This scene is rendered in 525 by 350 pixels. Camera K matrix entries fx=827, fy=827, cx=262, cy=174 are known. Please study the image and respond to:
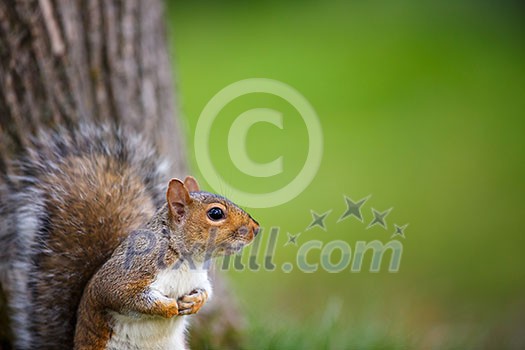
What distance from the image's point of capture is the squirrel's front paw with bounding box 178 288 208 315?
205 cm

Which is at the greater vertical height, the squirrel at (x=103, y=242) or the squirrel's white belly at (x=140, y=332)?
the squirrel at (x=103, y=242)

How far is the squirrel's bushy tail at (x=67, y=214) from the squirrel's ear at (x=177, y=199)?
0.34 meters

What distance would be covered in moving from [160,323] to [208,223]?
29 centimetres

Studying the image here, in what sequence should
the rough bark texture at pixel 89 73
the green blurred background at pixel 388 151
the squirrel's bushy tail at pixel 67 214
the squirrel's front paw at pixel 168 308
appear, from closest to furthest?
the squirrel's front paw at pixel 168 308 → the squirrel's bushy tail at pixel 67 214 → the rough bark texture at pixel 89 73 → the green blurred background at pixel 388 151

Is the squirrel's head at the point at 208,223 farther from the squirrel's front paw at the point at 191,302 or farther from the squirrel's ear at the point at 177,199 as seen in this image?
the squirrel's front paw at the point at 191,302

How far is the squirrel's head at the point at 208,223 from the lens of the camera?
2.07 m

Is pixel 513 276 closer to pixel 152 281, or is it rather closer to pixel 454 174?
pixel 454 174

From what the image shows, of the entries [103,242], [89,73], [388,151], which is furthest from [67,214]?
[388,151]

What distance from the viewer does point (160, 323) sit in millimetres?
2117

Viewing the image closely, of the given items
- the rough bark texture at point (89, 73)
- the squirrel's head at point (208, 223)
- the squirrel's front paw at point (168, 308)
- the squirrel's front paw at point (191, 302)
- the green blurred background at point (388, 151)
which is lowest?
the squirrel's front paw at point (168, 308)

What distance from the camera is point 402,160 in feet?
20.2

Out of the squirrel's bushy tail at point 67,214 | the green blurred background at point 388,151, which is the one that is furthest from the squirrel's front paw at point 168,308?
the green blurred background at point 388,151

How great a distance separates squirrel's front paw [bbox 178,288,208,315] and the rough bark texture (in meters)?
1.08

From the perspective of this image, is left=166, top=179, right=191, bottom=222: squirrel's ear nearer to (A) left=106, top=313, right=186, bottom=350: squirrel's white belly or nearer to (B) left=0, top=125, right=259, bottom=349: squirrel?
(B) left=0, top=125, right=259, bottom=349: squirrel
